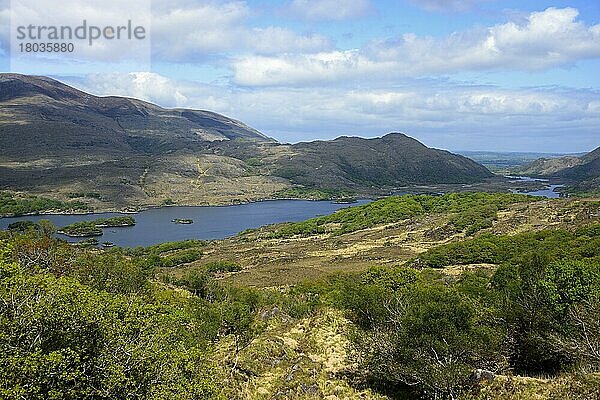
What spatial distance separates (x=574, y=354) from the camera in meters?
19.9

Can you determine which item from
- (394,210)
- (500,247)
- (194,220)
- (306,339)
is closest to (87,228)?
(194,220)

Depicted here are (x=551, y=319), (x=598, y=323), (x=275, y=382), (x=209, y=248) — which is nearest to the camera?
(x=598, y=323)

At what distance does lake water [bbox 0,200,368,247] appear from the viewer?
439 ft

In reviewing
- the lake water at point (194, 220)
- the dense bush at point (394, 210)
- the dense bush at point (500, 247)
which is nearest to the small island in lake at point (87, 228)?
the lake water at point (194, 220)

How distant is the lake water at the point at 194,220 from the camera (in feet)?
439

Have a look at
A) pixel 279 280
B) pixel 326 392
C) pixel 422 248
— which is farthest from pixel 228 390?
pixel 422 248

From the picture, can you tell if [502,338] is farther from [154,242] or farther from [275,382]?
[154,242]

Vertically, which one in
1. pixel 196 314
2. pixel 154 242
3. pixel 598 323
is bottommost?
pixel 154 242

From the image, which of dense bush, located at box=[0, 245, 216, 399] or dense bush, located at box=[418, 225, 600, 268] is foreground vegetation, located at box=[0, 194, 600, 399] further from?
dense bush, located at box=[418, 225, 600, 268]

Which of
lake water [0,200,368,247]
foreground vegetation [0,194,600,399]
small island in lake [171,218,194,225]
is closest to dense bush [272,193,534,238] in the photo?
lake water [0,200,368,247]

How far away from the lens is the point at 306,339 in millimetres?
31562

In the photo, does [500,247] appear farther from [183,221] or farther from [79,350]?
[183,221]

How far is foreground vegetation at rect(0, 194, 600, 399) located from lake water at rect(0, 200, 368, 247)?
91.0 m

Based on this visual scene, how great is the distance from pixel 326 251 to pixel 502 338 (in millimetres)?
63844
